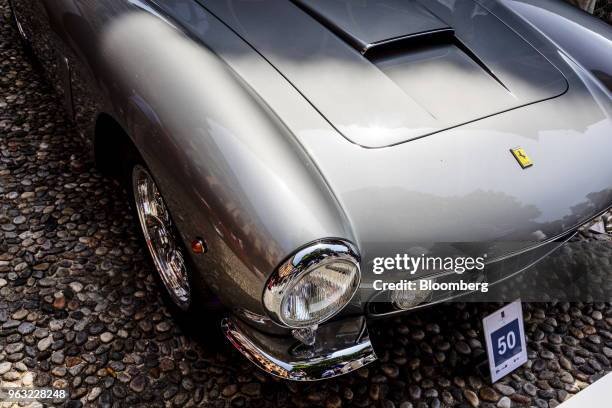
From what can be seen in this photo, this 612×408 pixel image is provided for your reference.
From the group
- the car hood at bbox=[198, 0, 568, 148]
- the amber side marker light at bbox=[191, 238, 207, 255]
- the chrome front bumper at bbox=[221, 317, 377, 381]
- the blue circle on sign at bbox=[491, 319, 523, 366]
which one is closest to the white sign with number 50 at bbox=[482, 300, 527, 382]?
the blue circle on sign at bbox=[491, 319, 523, 366]

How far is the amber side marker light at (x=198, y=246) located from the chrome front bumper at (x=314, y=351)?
0.23 metres

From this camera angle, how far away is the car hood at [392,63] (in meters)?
1.70

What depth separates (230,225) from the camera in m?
1.42

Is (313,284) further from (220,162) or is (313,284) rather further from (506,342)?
(506,342)

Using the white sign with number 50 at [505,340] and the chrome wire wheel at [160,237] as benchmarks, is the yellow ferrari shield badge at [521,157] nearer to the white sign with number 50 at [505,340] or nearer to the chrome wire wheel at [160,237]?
the white sign with number 50 at [505,340]

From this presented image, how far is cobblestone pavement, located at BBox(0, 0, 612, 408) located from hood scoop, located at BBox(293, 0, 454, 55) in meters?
0.95

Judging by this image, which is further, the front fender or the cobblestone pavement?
the cobblestone pavement

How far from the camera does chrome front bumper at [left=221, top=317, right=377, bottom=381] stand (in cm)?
153

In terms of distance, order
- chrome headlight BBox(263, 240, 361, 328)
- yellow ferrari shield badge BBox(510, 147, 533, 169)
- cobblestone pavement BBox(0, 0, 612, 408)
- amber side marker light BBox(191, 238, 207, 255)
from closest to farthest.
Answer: chrome headlight BBox(263, 240, 361, 328), amber side marker light BBox(191, 238, 207, 255), yellow ferrari shield badge BBox(510, 147, 533, 169), cobblestone pavement BBox(0, 0, 612, 408)

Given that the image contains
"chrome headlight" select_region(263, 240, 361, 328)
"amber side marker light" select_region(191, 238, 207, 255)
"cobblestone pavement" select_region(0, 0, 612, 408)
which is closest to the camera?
"chrome headlight" select_region(263, 240, 361, 328)

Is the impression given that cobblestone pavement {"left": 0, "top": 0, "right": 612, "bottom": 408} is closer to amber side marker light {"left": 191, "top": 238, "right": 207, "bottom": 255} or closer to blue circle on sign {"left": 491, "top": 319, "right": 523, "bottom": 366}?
blue circle on sign {"left": 491, "top": 319, "right": 523, "bottom": 366}

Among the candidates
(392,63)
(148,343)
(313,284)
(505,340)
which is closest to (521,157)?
(392,63)

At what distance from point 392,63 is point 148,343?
1182mm

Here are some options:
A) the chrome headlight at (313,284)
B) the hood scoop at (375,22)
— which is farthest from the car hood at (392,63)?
the chrome headlight at (313,284)
